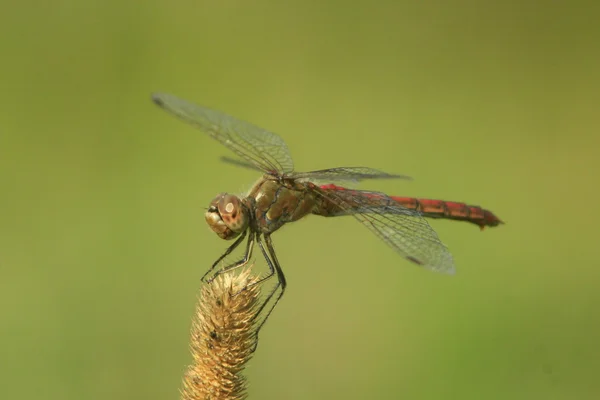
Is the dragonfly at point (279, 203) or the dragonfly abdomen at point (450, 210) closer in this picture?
the dragonfly at point (279, 203)

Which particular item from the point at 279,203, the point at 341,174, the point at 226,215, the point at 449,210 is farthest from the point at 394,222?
the point at 226,215

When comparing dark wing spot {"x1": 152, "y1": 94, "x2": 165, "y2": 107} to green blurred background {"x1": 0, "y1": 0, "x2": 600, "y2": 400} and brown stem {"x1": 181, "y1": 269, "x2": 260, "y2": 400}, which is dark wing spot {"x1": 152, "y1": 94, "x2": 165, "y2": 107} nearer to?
brown stem {"x1": 181, "y1": 269, "x2": 260, "y2": 400}

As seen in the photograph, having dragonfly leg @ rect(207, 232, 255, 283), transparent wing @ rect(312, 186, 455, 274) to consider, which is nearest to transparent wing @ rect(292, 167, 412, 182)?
transparent wing @ rect(312, 186, 455, 274)

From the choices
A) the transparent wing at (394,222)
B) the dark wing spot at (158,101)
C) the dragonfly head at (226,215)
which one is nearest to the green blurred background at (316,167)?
the transparent wing at (394,222)

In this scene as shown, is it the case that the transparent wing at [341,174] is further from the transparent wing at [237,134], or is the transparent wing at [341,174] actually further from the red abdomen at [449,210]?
the red abdomen at [449,210]

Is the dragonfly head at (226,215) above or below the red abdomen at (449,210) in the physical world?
below

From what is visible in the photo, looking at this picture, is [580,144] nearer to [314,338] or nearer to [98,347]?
[314,338]

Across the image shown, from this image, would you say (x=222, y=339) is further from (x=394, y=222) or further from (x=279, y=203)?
(x=394, y=222)

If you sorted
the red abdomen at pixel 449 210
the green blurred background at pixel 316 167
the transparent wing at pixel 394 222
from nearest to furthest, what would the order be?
the transparent wing at pixel 394 222 < the red abdomen at pixel 449 210 < the green blurred background at pixel 316 167
